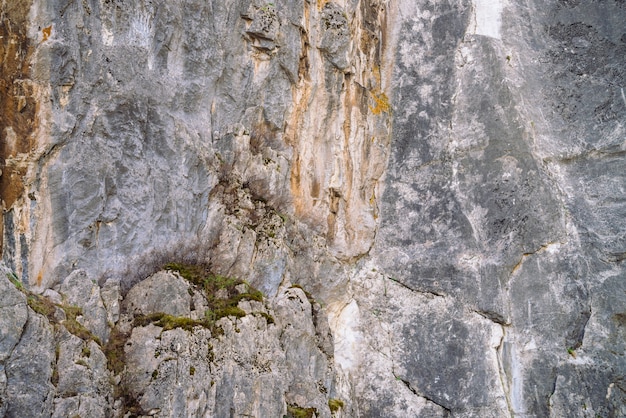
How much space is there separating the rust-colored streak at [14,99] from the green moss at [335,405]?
5877mm

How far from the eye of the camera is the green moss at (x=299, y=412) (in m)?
9.75

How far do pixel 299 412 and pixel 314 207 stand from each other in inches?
159

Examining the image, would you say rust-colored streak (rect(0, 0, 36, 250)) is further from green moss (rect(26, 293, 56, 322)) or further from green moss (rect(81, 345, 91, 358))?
green moss (rect(81, 345, 91, 358))

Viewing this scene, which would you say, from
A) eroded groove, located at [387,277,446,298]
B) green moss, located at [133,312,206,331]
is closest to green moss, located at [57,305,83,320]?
green moss, located at [133,312,206,331]

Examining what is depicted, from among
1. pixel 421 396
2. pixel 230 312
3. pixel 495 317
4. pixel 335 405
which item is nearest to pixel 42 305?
pixel 230 312

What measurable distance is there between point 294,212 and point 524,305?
455 cm

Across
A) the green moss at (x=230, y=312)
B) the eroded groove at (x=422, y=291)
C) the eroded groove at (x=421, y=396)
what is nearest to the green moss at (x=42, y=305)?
the green moss at (x=230, y=312)

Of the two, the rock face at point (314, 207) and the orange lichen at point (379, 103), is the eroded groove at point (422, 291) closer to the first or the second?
the rock face at point (314, 207)

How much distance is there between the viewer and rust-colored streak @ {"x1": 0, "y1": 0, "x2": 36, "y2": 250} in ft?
28.4

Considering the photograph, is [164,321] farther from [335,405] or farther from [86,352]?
[335,405]

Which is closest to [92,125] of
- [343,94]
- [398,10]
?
[343,94]

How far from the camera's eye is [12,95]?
8695 millimetres

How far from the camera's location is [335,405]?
10625 millimetres

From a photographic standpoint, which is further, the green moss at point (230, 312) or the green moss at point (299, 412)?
the green moss at point (299, 412)
